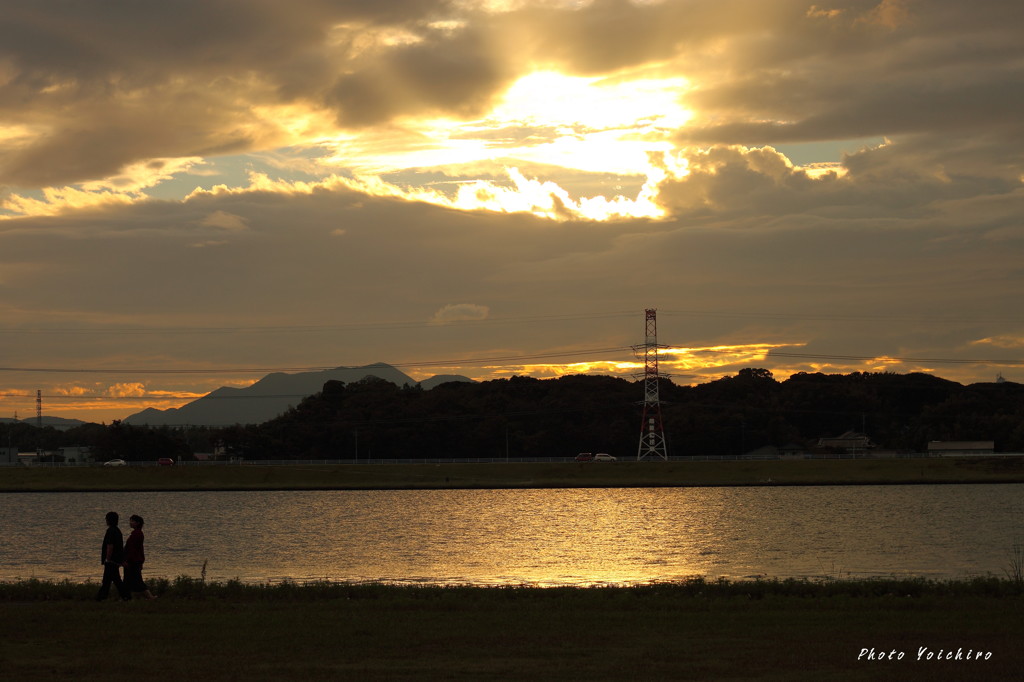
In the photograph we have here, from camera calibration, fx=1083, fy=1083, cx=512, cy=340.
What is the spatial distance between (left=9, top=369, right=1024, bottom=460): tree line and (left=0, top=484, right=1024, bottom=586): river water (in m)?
54.2

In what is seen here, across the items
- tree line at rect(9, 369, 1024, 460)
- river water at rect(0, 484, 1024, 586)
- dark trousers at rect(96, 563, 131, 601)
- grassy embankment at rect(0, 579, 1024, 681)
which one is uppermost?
tree line at rect(9, 369, 1024, 460)

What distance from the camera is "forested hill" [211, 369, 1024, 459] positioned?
486 feet

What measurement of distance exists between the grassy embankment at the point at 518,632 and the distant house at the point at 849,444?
5370 inches

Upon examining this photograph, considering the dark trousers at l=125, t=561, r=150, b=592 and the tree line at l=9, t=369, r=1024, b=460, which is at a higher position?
the tree line at l=9, t=369, r=1024, b=460

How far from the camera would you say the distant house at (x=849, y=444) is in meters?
157

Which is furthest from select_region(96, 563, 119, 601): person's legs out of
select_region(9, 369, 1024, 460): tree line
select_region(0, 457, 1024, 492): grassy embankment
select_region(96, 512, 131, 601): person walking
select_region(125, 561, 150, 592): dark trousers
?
select_region(9, 369, 1024, 460): tree line

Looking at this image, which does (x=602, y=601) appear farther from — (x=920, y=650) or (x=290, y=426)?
(x=290, y=426)

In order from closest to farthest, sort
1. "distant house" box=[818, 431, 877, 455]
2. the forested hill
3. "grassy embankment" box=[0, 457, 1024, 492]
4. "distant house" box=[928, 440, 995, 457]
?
1. "grassy embankment" box=[0, 457, 1024, 492]
2. "distant house" box=[928, 440, 995, 457]
3. the forested hill
4. "distant house" box=[818, 431, 877, 455]

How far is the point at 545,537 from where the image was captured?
50344 mm

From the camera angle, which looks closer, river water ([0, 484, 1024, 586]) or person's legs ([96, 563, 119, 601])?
person's legs ([96, 563, 119, 601])

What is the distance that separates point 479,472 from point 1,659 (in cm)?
10514

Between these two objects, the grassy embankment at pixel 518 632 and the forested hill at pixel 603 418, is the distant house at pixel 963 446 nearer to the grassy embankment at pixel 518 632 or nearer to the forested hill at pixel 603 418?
the forested hill at pixel 603 418

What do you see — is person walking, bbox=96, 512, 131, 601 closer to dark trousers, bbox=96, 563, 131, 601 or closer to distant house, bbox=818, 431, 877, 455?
dark trousers, bbox=96, 563, 131, 601

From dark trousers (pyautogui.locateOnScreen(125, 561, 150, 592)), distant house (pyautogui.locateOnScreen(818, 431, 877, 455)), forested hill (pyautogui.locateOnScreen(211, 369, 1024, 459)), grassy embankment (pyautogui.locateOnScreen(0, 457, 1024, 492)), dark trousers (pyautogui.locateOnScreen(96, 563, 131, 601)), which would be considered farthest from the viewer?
distant house (pyautogui.locateOnScreen(818, 431, 877, 455))
